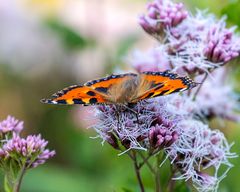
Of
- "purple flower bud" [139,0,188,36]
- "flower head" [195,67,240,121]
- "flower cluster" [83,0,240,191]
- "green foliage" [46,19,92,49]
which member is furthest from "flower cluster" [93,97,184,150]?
"green foliage" [46,19,92,49]

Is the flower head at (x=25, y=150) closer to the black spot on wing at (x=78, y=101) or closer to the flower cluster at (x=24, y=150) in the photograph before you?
the flower cluster at (x=24, y=150)

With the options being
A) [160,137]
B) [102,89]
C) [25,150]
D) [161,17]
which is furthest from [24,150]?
[161,17]

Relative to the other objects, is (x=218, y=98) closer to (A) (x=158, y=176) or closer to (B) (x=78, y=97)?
(A) (x=158, y=176)

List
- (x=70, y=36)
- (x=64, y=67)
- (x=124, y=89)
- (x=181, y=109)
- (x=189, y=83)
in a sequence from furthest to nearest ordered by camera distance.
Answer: (x=64, y=67), (x=70, y=36), (x=181, y=109), (x=124, y=89), (x=189, y=83)

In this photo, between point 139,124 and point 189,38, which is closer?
point 139,124

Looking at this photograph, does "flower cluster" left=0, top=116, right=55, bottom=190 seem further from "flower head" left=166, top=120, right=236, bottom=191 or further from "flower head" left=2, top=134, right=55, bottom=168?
"flower head" left=166, top=120, right=236, bottom=191

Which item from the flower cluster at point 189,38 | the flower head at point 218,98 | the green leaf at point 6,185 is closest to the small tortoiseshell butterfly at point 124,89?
the flower cluster at point 189,38

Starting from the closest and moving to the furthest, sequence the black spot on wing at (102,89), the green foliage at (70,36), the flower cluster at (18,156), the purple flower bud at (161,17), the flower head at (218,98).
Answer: the flower cluster at (18,156) < the black spot on wing at (102,89) < the purple flower bud at (161,17) < the flower head at (218,98) < the green foliage at (70,36)
